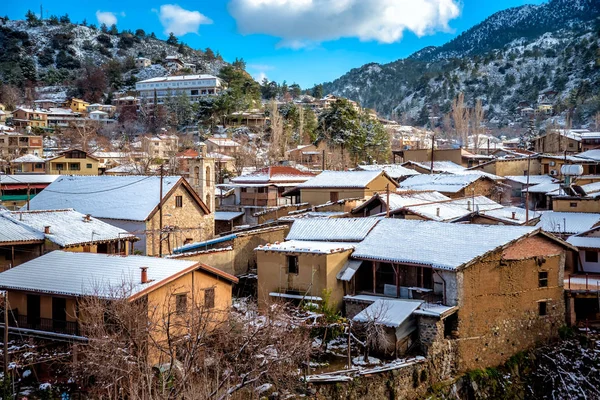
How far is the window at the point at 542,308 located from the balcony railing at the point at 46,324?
55.0 feet

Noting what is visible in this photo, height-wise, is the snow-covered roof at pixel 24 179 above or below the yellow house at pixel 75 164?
below

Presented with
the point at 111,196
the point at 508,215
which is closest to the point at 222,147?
the point at 111,196

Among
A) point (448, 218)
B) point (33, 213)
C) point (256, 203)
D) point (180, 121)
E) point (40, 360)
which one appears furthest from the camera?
point (180, 121)

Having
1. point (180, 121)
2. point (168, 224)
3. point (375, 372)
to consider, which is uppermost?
point (180, 121)

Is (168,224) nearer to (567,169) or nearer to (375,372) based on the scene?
(375,372)

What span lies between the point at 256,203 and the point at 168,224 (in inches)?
426

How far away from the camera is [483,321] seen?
21266 millimetres

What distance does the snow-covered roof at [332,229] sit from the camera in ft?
86.3

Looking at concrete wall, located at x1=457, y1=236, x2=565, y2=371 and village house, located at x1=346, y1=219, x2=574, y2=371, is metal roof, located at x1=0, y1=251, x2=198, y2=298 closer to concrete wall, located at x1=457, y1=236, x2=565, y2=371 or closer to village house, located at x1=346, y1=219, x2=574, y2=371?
village house, located at x1=346, y1=219, x2=574, y2=371

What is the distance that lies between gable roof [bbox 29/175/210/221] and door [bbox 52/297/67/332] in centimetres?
1235

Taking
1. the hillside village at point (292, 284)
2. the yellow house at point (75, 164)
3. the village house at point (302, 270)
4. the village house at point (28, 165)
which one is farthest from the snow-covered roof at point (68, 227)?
the village house at point (28, 165)

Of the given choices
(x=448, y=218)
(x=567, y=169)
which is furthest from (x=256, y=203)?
(x=567, y=169)

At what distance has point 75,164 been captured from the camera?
6109 cm

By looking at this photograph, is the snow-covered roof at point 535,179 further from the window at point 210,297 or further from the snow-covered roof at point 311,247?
the window at point 210,297
